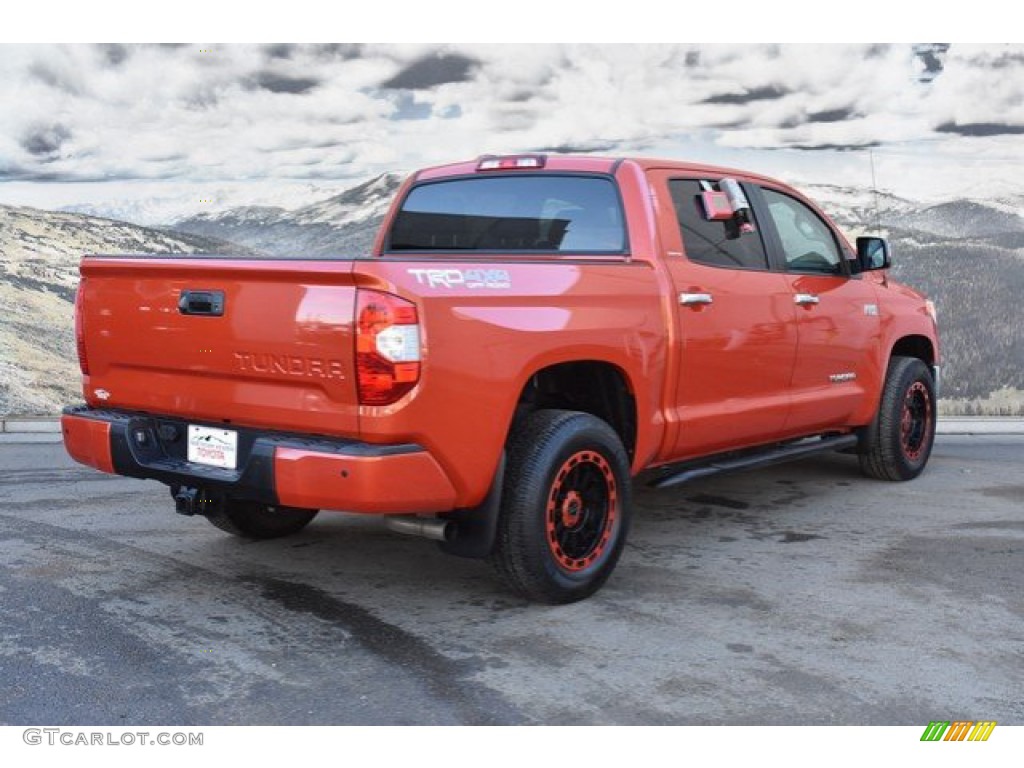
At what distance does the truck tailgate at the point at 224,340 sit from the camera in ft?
12.4

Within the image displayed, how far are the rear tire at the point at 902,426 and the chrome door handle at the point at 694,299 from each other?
87.5 inches

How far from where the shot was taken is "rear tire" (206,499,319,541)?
5227mm

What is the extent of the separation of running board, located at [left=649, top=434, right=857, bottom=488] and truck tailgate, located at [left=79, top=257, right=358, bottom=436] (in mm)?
1861

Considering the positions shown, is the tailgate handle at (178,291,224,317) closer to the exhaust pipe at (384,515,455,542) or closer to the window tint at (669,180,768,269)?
the exhaust pipe at (384,515,455,542)

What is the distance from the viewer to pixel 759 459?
5.66 metres

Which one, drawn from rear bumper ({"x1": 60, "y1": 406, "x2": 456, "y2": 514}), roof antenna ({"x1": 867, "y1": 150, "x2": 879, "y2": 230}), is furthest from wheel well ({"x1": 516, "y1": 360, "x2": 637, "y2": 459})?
roof antenna ({"x1": 867, "y1": 150, "x2": 879, "y2": 230})

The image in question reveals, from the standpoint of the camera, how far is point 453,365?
152 inches

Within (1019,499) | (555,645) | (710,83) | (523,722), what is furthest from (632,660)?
(710,83)

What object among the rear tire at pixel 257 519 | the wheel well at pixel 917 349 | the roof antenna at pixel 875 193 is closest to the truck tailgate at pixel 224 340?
the rear tire at pixel 257 519

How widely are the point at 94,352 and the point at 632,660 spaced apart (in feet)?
8.12

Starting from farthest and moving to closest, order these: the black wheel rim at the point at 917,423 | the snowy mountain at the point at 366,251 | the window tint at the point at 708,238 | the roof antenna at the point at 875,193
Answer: the roof antenna at the point at 875,193, the snowy mountain at the point at 366,251, the black wheel rim at the point at 917,423, the window tint at the point at 708,238

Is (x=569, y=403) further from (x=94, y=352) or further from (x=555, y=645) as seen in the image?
(x=94, y=352)

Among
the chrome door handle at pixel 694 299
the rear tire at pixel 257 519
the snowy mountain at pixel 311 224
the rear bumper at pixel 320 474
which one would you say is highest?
the snowy mountain at pixel 311 224

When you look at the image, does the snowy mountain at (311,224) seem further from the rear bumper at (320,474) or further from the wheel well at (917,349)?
the rear bumper at (320,474)
